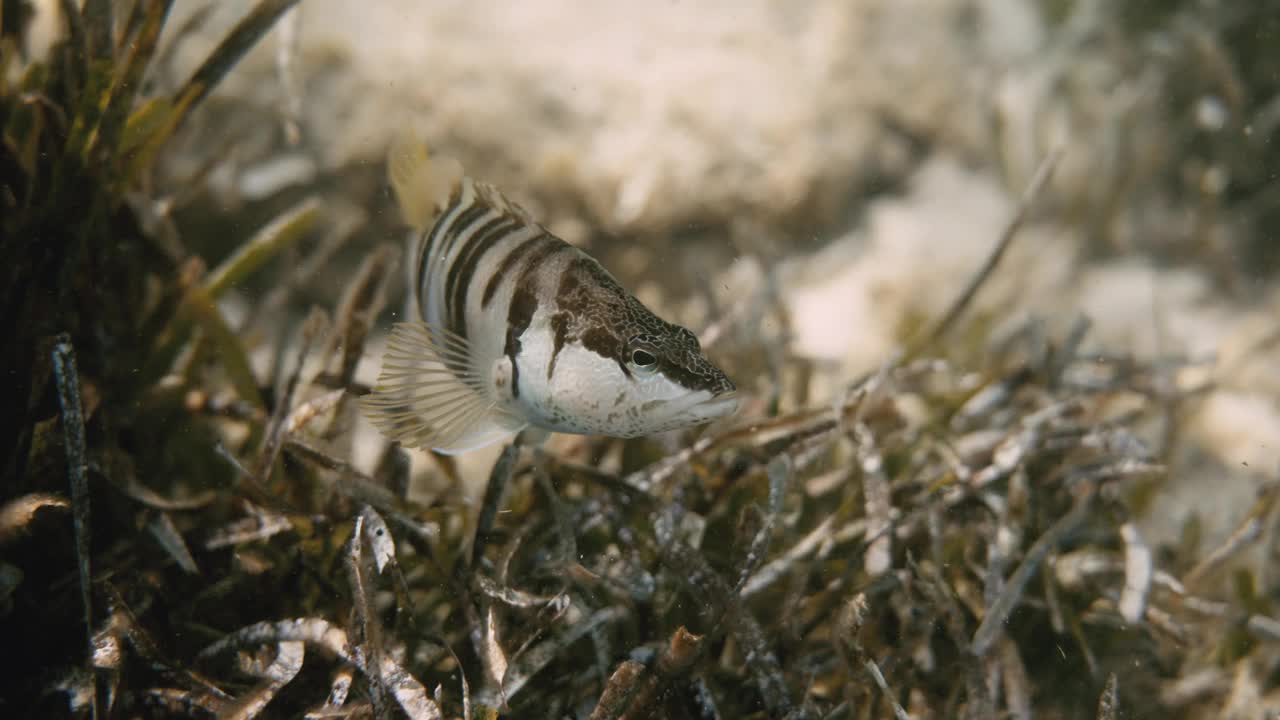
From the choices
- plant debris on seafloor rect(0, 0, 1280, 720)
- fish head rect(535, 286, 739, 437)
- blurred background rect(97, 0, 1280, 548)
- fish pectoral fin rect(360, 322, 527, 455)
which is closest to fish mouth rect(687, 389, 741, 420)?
fish head rect(535, 286, 739, 437)

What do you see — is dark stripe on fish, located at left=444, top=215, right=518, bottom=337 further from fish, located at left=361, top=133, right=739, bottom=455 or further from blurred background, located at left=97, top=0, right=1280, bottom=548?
blurred background, located at left=97, top=0, right=1280, bottom=548

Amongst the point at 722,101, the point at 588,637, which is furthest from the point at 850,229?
the point at 588,637

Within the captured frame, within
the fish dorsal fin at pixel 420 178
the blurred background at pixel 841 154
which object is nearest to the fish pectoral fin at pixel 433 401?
the fish dorsal fin at pixel 420 178

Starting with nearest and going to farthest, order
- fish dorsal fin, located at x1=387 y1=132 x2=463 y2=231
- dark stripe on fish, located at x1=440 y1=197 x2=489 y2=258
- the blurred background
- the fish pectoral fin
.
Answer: the fish pectoral fin, dark stripe on fish, located at x1=440 y1=197 x2=489 y2=258, fish dorsal fin, located at x1=387 y1=132 x2=463 y2=231, the blurred background

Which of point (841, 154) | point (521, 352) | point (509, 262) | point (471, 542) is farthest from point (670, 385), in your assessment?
point (841, 154)

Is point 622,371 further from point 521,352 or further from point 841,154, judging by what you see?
point 841,154

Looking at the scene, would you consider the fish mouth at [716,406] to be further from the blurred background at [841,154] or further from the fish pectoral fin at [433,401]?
the blurred background at [841,154]
